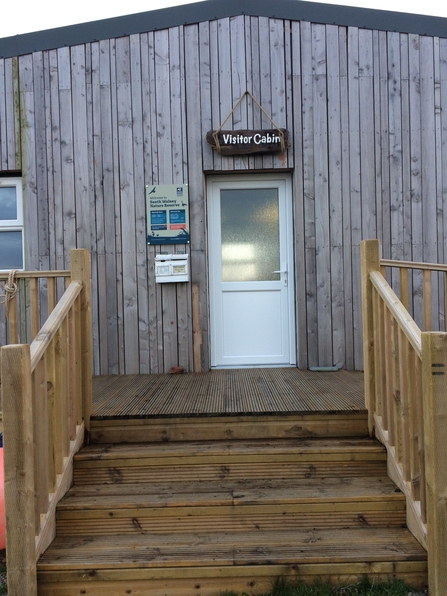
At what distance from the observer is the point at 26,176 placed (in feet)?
14.1

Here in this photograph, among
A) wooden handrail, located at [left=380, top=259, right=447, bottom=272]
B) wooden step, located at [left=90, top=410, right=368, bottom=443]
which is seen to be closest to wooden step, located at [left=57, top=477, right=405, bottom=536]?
wooden step, located at [left=90, top=410, right=368, bottom=443]

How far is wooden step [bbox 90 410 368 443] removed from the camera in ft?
8.64

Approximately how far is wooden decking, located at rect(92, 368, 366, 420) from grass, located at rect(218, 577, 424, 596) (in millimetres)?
919

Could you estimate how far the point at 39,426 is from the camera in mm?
2049

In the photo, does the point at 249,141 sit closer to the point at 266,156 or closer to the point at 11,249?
the point at 266,156

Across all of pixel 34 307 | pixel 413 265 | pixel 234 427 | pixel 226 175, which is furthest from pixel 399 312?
pixel 226 175

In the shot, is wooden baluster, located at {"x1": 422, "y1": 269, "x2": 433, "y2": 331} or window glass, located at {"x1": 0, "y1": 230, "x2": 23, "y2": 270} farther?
window glass, located at {"x1": 0, "y1": 230, "x2": 23, "y2": 270}

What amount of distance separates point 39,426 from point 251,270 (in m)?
2.73

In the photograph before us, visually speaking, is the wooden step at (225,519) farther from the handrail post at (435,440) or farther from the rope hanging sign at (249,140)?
the rope hanging sign at (249,140)

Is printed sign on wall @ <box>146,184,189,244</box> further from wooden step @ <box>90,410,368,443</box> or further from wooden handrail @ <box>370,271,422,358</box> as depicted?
wooden handrail @ <box>370,271,422,358</box>

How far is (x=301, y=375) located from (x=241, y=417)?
4.37ft

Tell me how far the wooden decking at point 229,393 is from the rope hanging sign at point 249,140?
2.11 metres

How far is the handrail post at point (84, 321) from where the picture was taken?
264cm

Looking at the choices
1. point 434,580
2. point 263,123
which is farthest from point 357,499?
point 263,123
